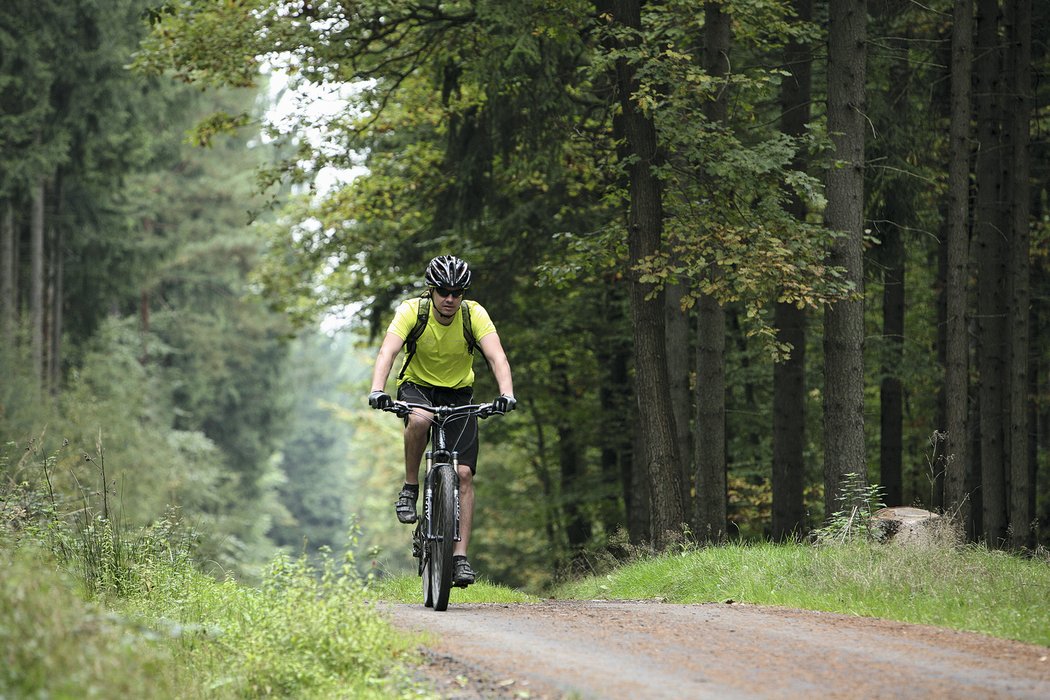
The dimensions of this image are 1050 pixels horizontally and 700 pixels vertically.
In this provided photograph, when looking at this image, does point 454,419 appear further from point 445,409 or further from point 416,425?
point 416,425

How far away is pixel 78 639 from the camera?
5.45 meters

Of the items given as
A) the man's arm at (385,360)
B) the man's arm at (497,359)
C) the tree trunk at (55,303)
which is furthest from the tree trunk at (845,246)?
the tree trunk at (55,303)

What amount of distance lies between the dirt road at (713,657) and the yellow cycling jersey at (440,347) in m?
1.69

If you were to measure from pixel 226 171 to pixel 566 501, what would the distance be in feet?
78.8

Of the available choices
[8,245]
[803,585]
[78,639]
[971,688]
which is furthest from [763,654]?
[8,245]

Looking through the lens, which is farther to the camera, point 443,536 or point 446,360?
point 446,360

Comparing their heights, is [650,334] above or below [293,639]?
above

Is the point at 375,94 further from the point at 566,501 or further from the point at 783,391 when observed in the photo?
the point at 566,501

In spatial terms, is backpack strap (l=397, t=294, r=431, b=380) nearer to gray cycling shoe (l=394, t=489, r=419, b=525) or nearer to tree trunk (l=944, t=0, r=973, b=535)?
gray cycling shoe (l=394, t=489, r=419, b=525)

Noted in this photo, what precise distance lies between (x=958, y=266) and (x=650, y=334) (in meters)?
4.33

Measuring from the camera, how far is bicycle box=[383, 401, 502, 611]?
28.7 ft

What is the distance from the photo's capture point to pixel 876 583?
926cm

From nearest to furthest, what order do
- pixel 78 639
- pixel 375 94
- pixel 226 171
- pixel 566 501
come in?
pixel 78 639 → pixel 375 94 → pixel 566 501 → pixel 226 171

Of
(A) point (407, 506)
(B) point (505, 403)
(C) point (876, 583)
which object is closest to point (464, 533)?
(A) point (407, 506)
